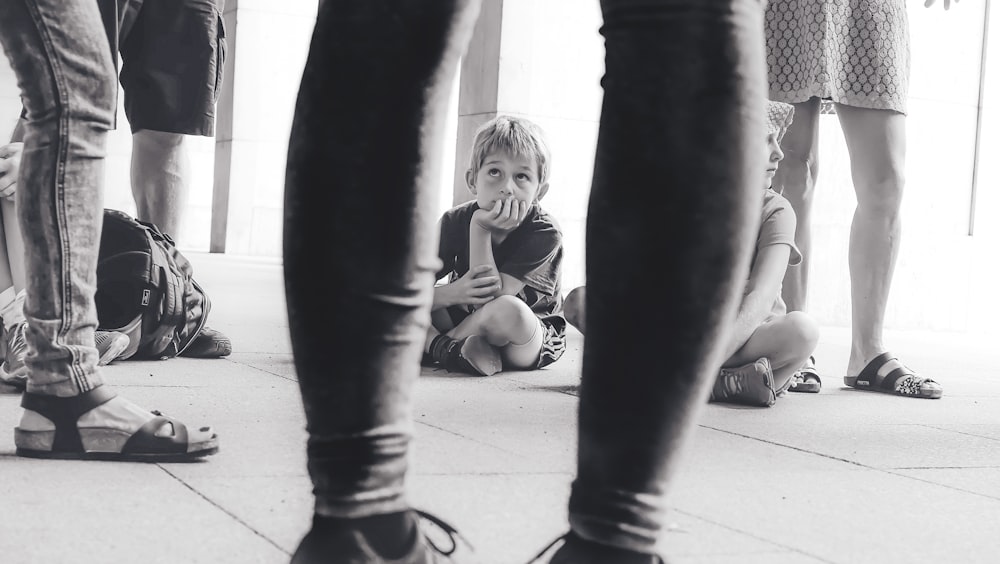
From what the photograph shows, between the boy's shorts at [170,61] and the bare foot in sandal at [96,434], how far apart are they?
229 cm

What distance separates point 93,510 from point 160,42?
9.40ft

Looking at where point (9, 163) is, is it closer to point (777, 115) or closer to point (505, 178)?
point (505, 178)

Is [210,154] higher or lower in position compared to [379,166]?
higher

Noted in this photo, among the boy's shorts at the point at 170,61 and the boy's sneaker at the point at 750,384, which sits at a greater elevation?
the boy's shorts at the point at 170,61

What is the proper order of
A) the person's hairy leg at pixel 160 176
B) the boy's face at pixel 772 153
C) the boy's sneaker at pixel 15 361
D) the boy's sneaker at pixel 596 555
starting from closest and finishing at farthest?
1. the boy's sneaker at pixel 596 555
2. the boy's sneaker at pixel 15 361
3. the boy's face at pixel 772 153
4. the person's hairy leg at pixel 160 176

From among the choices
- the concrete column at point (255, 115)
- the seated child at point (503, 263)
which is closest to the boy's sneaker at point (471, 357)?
the seated child at point (503, 263)

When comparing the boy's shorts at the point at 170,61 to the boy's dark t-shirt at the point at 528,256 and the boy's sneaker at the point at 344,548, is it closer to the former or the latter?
the boy's dark t-shirt at the point at 528,256

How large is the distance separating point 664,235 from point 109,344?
2909mm

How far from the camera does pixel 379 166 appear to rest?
1191 millimetres

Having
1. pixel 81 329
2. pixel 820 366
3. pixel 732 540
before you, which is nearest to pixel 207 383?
pixel 81 329

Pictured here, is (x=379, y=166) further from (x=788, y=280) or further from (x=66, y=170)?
(x=788, y=280)

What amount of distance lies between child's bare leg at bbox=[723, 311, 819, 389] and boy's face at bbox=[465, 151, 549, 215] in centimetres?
111

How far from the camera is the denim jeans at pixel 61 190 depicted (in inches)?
85.0

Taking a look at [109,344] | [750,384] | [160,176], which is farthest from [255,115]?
[750,384]
